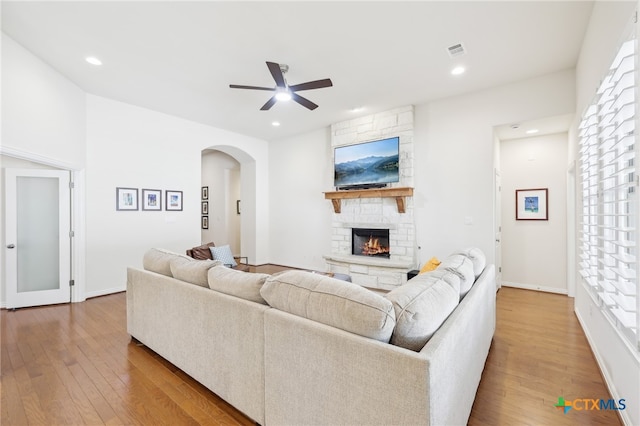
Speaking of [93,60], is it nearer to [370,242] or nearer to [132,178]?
[132,178]

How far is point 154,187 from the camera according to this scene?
16.7 feet

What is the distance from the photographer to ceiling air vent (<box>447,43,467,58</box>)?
10.1 ft

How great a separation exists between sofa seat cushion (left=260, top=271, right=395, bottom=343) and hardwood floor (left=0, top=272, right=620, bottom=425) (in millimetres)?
877

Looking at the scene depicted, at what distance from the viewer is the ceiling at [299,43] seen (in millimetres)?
2549

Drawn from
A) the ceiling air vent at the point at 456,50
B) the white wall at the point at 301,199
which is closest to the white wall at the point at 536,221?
the ceiling air vent at the point at 456,50

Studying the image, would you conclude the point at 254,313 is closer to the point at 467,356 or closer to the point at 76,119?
the point at 467,356

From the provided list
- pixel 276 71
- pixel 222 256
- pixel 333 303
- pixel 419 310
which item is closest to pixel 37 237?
pixel 222 256

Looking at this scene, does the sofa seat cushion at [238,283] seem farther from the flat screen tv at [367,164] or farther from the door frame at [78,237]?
the flat screen tv at [367,164]

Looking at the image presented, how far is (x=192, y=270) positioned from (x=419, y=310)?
5.68 feet

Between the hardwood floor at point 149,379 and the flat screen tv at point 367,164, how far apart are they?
276 centimetres

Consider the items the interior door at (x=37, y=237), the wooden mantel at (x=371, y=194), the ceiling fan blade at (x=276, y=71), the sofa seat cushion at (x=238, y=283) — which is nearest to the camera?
the sofa seat cushion at (x=238, y=283)

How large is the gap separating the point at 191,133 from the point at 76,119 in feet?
6.03

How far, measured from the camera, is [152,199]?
506 centimetres

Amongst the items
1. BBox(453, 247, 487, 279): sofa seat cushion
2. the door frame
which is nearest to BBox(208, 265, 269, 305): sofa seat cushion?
BBox(453, 247, 487, 279): sofa seat cushion
